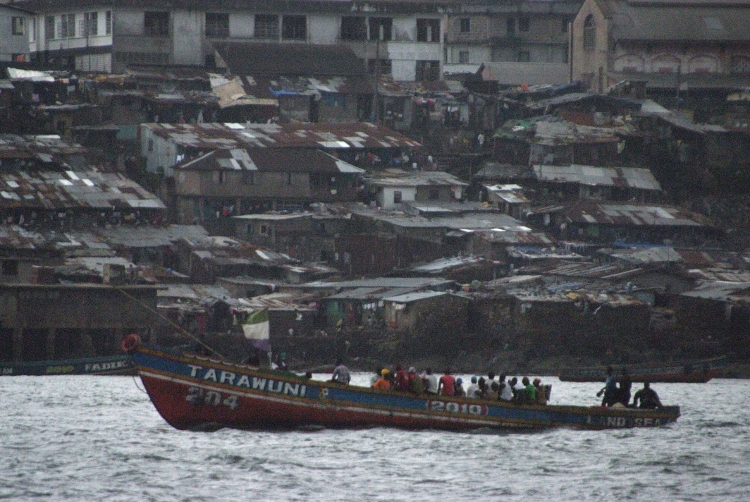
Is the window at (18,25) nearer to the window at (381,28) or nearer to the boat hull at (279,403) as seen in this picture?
the window at (381,28)

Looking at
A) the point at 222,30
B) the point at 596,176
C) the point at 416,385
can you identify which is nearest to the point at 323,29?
the point at 222,30

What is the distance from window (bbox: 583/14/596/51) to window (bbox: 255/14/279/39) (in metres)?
18.2

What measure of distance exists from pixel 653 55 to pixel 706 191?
10915 mm

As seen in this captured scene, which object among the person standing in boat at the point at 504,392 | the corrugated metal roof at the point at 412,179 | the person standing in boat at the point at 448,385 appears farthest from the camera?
the corrugated metal roof at the point at 412,179

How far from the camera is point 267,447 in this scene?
36.8 meters

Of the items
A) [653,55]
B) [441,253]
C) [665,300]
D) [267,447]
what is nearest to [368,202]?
[441,253]

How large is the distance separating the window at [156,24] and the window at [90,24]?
2559mm

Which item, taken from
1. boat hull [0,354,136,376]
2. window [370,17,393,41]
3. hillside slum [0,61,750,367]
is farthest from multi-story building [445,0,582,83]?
boat hull [0,354,136,376]

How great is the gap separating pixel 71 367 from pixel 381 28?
36.8 meters

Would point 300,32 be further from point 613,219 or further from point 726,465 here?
point 726,465

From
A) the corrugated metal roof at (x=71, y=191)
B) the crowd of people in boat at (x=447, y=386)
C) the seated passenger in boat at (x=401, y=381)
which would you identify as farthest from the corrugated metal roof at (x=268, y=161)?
the seated passenger in boat at (x=401, y=381)

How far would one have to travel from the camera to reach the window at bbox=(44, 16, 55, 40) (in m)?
86.6

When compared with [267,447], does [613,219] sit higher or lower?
higher

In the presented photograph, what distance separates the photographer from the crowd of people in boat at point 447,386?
38.6 m
